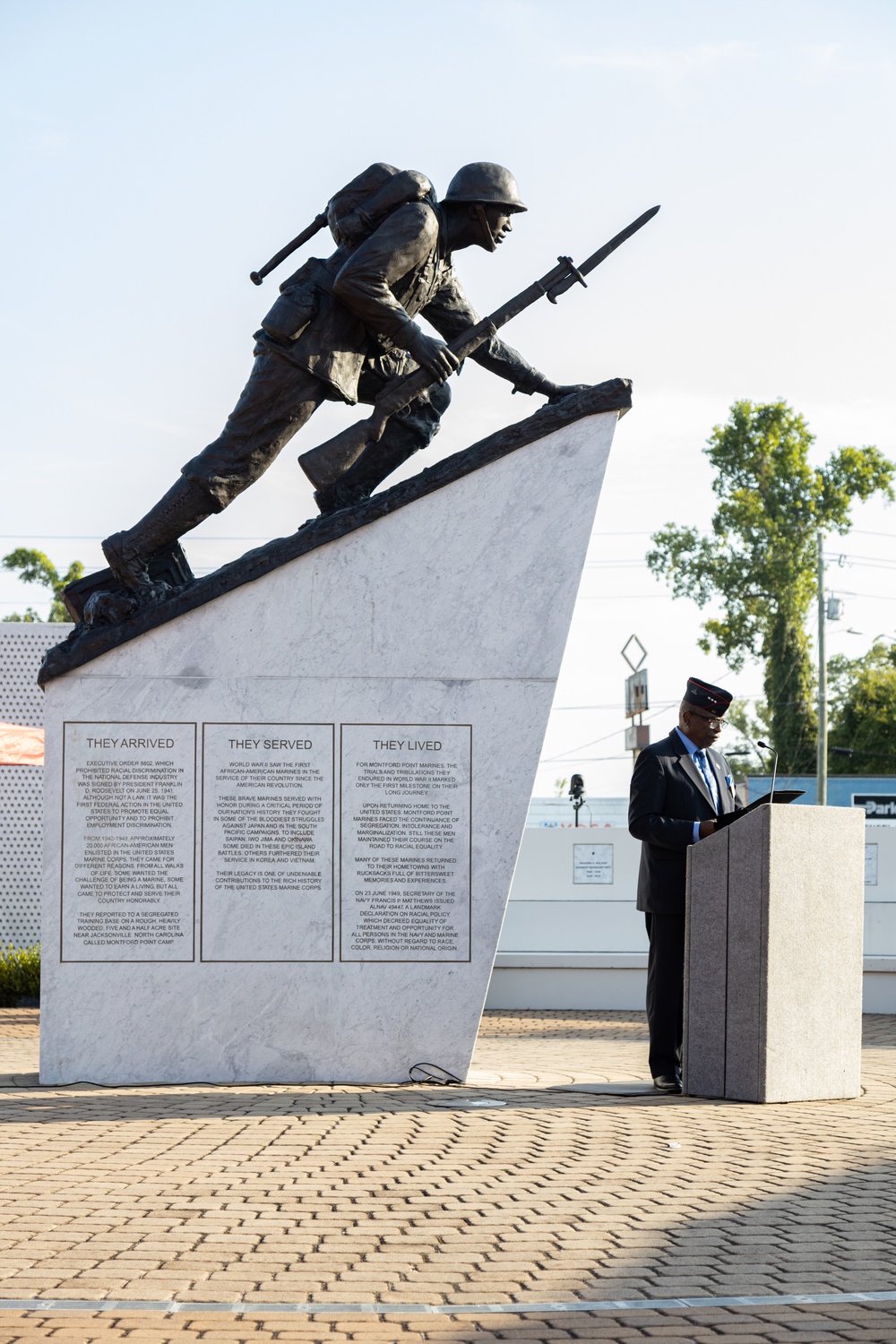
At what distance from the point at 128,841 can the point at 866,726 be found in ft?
164

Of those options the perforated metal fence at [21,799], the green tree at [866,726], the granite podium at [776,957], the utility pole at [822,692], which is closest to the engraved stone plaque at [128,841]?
the granite podium at [776,957]

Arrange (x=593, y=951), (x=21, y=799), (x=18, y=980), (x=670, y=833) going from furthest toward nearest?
1. (x=21, y=799)
2. (x=593, y=951)
3. (x=18, y=980)
4. (x=670, y=833)

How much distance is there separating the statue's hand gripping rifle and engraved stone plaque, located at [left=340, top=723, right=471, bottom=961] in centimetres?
152

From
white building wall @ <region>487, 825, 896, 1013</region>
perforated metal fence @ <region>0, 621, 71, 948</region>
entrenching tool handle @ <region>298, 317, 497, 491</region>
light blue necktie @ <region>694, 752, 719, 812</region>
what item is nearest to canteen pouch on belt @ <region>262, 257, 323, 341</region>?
entrenching tool handle @ <region>298, 317, 497, 491</region>

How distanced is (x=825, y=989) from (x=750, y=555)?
40.1 meters

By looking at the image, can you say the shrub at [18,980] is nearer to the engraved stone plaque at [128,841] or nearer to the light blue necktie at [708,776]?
the engraved stone plaque at [128,841]

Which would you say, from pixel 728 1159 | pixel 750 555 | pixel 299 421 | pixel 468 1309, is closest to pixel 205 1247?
pixel 468 1309

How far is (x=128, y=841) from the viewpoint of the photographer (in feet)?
24.6

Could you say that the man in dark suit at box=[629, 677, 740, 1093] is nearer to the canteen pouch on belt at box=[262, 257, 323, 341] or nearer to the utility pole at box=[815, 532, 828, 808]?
the canteen pouch on belt at box=[262, 257, 323, 341]

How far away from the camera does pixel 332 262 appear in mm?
8055

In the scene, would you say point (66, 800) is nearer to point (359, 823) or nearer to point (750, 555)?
point (359, 823)

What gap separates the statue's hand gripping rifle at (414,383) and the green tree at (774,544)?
37963 millimetres

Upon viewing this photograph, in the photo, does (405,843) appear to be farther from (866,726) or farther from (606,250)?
(866,726)

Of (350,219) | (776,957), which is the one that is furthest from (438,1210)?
(350,219)
